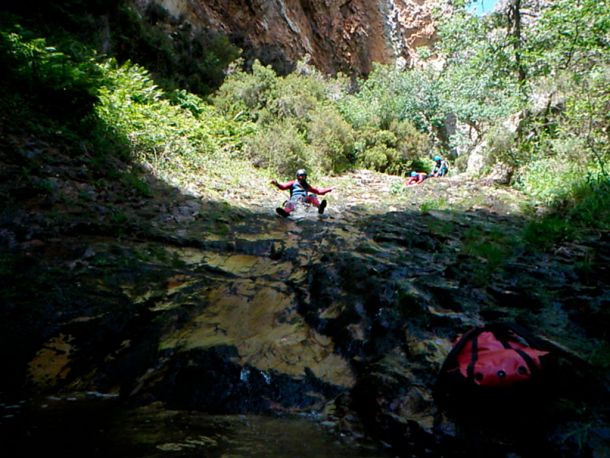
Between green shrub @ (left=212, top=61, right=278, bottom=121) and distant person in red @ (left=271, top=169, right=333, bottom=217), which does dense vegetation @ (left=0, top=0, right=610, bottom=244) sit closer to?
green shrub @ (left=212, top=61, right=278, bottom=121)

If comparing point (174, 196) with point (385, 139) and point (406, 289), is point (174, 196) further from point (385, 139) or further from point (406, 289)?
point (385, 139)

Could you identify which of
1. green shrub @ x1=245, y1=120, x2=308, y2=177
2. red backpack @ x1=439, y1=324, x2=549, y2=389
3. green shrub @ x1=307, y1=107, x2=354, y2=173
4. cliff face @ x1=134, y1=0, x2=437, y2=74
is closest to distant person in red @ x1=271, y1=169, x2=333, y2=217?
green shrub @ x1=245, y1=120, x2=308, y2=177

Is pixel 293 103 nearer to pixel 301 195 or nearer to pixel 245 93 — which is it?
pixel 245 93

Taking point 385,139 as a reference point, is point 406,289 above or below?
below

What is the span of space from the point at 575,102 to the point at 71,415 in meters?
11.1

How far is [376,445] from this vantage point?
2.26 meters

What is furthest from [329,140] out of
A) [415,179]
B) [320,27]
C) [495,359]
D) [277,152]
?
[495,359]

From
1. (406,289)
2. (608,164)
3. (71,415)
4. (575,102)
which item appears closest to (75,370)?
(71,415)

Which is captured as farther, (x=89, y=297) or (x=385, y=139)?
(x=385, y=139)

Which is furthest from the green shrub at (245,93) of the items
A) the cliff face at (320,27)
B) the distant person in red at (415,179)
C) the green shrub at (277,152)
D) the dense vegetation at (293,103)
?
the distant person in red at (415,179)

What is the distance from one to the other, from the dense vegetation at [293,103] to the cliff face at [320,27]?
47.5 inches

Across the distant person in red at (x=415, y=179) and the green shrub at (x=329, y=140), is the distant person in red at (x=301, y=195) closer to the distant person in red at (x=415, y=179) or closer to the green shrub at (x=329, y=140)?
the green shrub at (x=329, y=140)

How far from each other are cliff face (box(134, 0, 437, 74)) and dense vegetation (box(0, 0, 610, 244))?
1207mm

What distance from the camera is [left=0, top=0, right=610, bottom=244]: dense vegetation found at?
8227 mm
